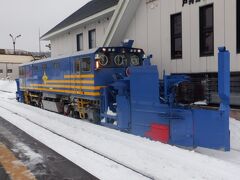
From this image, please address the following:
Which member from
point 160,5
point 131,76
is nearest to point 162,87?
point 131,76

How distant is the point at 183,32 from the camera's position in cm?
1445

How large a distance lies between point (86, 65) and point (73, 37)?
12.1 meters

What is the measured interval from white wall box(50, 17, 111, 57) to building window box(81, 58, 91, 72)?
650cm

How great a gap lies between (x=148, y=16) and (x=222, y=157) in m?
9.71

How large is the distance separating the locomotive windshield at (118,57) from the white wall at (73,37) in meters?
6.50

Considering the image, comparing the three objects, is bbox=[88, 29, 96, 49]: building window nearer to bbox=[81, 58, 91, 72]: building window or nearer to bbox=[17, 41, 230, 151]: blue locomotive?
bbox=[17, 41, 230, 151]: blue locomotive

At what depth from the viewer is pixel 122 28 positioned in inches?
720

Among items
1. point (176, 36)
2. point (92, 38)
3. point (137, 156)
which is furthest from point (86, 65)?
point (92, 38)

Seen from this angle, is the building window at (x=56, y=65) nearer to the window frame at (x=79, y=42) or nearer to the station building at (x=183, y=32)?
the station building at (x=183, y=32)

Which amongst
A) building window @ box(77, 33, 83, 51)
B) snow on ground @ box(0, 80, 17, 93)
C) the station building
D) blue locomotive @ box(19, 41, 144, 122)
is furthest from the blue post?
snow on ground @ box(0, 80, 17, 93)

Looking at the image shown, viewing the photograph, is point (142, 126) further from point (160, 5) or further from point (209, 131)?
point (160, 5)

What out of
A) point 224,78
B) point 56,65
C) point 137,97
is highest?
point 56,65

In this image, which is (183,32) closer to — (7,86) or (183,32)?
(183,32)

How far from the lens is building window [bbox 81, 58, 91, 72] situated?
13.8 meters
